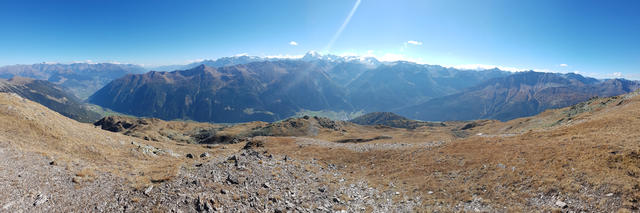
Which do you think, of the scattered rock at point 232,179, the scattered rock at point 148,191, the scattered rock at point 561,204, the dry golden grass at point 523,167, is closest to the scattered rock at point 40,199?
the scattered rock at point 148,191

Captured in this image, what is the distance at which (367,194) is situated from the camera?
74.9 feet

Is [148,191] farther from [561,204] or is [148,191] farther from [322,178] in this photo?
[561,204]

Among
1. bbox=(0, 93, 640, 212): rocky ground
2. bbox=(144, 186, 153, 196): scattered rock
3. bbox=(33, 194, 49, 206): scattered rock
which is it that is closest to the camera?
bbox=(33, 194, 49, 206): scattered rock

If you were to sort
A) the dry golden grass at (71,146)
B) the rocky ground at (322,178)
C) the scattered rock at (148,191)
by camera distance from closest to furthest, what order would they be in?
1. the rocky ground at (322,178)
2. the scattered rock at (148,191)
3. the dry golden grass at (71,146)

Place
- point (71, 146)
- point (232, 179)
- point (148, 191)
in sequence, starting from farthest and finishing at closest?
1. point (71, 146)
2. point (232, 179)
3. point (148, 191)

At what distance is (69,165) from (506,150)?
132 feet

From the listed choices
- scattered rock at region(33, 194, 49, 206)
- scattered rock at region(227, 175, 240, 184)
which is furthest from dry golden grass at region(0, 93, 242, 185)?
scattered rock at region(227, 175, 240, 184)

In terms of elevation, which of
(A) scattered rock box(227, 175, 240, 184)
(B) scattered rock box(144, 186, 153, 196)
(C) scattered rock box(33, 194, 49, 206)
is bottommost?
(A) scattered rock box(227, 175, 240, 184)

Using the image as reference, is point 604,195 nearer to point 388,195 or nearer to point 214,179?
point 388,195

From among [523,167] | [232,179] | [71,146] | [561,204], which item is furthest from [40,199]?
[523,167]

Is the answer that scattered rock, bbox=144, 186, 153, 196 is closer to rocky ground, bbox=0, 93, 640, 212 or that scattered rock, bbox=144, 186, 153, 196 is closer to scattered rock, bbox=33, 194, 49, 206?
rocky ground, bbox=0, 93, 640, 212

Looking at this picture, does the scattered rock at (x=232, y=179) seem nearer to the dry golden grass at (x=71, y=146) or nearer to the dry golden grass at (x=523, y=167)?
the dry golden grass at (x=71, y=146)

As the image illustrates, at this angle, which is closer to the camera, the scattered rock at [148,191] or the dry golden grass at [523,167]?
the scattered rock at [148,191]

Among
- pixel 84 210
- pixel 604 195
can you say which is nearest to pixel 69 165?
pixel 84 210
